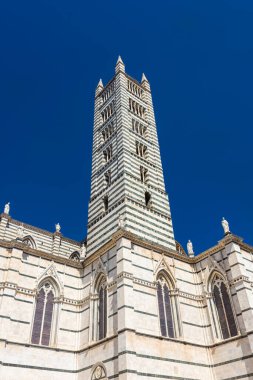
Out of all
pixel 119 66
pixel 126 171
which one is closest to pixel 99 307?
pixel 126 171

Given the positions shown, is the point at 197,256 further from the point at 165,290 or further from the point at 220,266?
the point at 165,290

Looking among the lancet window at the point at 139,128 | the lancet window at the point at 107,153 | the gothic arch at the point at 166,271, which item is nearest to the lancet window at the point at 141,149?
the lancet window at the point at 139,128

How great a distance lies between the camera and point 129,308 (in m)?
17.6

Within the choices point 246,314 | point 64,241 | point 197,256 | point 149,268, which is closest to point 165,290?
point 149,268

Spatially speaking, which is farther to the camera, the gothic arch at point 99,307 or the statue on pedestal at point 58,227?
the statue on pedestal at point 58,227

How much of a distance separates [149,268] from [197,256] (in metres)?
3.96

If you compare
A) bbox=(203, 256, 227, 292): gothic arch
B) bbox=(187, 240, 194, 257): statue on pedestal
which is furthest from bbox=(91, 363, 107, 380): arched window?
bbox=(187, 240, 194, 257): statue on pedestal

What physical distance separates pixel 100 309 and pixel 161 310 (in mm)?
3512

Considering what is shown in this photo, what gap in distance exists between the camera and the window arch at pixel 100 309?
1930 centimetres

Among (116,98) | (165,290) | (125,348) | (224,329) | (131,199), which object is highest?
(116,98)

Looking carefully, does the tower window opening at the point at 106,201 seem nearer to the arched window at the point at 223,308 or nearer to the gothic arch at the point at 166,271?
the gothic arch at the point at 166,271

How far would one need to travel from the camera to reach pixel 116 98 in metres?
33.9

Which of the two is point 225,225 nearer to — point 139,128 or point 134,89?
point 139,128

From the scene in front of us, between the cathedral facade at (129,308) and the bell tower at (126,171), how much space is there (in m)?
0.19
